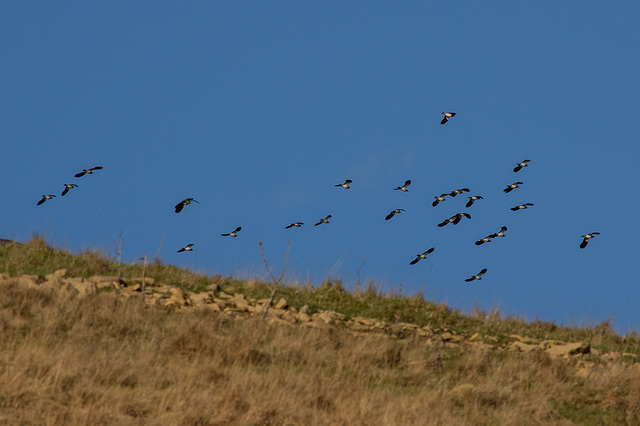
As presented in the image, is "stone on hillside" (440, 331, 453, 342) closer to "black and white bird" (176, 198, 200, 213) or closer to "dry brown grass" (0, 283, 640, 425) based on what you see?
"dry brown grass" (0, 283, 640, 425)

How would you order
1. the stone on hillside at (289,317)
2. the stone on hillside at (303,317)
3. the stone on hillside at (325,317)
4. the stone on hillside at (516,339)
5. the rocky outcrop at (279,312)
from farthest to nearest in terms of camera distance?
the stone on hillside at (516,339) < the stone on hillside at (325,317) < the stone on hillside at (303,317) < the stone on hillside at (289,317) < the rocky outcrop at (279,312)

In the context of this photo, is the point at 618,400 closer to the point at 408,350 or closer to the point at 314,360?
the point at 408,350

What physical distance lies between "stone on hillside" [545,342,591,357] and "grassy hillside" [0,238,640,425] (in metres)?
0.10

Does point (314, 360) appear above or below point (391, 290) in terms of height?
below

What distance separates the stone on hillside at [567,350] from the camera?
13991mm

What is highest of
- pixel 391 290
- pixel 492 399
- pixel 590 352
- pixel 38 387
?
pixel 391 290

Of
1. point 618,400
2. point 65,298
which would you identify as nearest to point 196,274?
point 65,298

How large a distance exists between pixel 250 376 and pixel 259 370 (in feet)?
2.50

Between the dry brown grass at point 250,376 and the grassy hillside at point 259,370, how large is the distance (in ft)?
0.07

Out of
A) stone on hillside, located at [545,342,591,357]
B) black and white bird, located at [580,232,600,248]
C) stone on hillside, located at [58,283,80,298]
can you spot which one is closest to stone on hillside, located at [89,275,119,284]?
stone on hillside, located at [58,283,80,298]

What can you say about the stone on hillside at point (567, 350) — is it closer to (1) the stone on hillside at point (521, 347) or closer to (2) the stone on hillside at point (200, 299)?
(1) the stone on hillside at point (521, 347)

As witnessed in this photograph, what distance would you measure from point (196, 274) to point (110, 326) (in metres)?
4.67

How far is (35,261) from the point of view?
50.8 feet

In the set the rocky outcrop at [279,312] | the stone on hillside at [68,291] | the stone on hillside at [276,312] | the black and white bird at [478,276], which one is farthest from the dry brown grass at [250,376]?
the black and white bird at [478,276]
